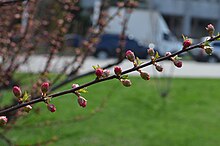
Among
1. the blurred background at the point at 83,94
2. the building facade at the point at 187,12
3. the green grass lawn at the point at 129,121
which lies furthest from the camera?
the building facade at the point at 187,12

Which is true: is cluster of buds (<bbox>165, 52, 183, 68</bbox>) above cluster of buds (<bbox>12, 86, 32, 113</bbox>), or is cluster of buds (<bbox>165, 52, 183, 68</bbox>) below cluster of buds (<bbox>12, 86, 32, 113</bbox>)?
above

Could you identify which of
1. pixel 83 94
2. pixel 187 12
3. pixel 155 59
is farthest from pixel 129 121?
pixel 187 12

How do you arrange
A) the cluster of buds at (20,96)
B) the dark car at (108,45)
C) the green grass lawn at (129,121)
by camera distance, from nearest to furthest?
the cluster of buds at (20,96) → the green grass lawn at (129,121) → the dark car at (108,45)

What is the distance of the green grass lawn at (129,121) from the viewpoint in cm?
599

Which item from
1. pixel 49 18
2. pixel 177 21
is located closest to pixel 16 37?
pixel 49 18

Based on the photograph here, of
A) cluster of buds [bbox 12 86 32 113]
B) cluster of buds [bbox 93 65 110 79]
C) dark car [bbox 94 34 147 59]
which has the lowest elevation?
dark car [bbox 94 34 147 59]

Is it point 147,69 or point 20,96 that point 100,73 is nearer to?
A: point 20,96

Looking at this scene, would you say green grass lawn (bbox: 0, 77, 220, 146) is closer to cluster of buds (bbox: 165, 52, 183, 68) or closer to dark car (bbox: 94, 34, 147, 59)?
cluster of buds (bbox: 165, 52, 183, 68)

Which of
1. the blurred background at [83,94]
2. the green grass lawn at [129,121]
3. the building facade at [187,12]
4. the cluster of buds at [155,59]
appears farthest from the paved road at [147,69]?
the building facade at [187,12]

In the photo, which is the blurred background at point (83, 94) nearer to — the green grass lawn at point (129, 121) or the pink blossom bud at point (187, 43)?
the green grass lawn at point (129, 121)

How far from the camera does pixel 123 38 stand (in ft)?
10.7

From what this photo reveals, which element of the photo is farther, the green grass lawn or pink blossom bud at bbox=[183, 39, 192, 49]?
the green grass lawn

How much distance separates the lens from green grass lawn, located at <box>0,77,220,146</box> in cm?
599

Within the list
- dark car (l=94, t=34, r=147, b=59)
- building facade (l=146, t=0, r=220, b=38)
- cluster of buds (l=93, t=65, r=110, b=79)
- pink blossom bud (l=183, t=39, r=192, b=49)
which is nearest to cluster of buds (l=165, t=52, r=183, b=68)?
pink blossom bud (l=183, t=39, r=192, b=49)
